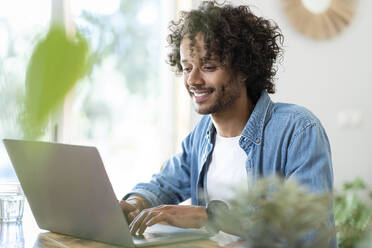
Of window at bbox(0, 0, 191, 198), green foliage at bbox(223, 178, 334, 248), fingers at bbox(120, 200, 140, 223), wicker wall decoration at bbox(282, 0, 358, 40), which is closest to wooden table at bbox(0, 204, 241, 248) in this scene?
fingers at bbox(120, 200, 140, 223)

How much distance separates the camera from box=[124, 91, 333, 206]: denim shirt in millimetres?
1132

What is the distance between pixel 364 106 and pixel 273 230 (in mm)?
2868

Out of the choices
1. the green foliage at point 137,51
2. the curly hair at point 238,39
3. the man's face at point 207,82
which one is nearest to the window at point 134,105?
the green foliage at point 137,51

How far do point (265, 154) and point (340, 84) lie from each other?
1.76m

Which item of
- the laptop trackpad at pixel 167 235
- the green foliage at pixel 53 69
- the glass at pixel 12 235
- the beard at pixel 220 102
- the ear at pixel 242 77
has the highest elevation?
the green foliage at pixel 53 69

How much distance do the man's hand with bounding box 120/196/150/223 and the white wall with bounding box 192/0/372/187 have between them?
154 centimetres

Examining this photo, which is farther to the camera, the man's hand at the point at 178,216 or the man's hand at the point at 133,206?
the man's hand at the point at 133,206

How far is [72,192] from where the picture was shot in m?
0.89

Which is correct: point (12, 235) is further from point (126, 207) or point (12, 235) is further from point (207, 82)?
point (207, 82)

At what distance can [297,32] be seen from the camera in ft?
8.88

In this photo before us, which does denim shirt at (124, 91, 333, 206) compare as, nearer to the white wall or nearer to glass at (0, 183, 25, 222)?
glass at (0, 183, 25, 222)

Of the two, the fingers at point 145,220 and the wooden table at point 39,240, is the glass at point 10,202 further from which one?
the fingers at point 145,220

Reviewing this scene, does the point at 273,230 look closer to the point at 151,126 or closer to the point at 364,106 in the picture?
the point at 151,126

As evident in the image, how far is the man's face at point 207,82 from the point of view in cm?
146
